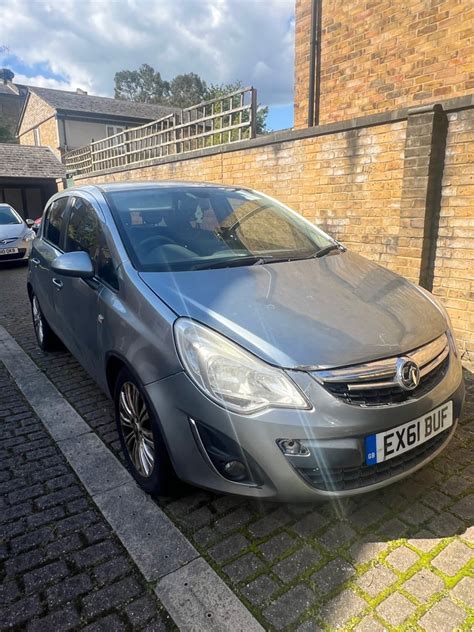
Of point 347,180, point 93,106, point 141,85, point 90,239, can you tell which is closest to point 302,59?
point 347,180

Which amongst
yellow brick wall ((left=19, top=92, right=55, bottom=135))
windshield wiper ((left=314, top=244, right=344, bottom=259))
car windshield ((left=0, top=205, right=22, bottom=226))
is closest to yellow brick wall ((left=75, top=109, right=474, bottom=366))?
windshield wiper ((left=314, top=244, right=344, bottom=259))

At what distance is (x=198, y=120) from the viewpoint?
8.66m

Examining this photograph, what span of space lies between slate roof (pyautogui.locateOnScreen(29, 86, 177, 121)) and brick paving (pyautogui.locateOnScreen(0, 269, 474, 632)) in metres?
29.1

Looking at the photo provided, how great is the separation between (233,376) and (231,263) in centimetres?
96

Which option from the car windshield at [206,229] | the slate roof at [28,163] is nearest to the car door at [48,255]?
the car windshield at [206,229]

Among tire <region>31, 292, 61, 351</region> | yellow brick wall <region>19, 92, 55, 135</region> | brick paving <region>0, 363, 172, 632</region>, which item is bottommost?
brick paving <region>0, 363, 172, 632</region>

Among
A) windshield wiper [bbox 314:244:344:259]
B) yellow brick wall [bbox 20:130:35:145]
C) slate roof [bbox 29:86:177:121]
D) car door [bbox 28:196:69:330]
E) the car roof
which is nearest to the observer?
windshield wiper [bbox 314:244:344:259]

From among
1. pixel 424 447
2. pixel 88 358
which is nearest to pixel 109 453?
pixel 88 358

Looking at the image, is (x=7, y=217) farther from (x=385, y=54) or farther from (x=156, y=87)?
(x=156, y=87)

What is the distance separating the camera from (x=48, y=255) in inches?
154

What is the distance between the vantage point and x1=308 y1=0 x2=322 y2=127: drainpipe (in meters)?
6.36

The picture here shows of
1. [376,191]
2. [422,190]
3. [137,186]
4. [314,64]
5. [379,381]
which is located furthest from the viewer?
[314,64]

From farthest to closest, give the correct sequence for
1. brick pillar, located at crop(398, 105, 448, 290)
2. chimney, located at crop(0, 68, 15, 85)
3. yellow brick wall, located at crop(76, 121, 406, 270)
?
1. chimney, located at crop(0, 68, 15, 85)
2. yellow brick wall, located at crop(76, 121, 406, 270)
3. brick pillar, located at crop(398, 105, 448, 290)

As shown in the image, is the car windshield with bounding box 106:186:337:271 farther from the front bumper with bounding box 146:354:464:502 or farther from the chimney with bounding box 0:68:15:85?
the chimney with bounding box 0:68:15:85
